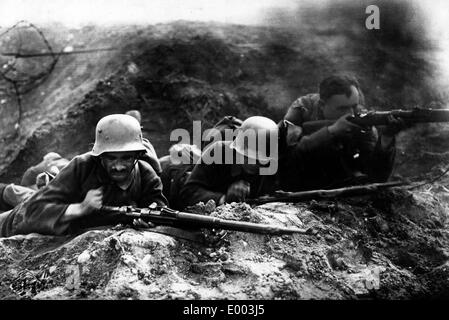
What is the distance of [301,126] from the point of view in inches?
307

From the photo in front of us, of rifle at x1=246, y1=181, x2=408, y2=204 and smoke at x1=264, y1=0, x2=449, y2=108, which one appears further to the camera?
smoke at x1=264, y1=0, x2=449, y2=108

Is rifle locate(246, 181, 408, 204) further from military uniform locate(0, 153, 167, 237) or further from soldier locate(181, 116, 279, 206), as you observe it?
military uniform locate(0, 153, 167, 237)

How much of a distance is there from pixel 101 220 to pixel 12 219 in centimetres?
116

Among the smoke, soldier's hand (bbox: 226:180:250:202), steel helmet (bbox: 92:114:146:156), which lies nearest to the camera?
steel helmet (bbox: 92:114:146:156)

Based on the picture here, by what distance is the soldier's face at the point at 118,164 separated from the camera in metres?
6.11

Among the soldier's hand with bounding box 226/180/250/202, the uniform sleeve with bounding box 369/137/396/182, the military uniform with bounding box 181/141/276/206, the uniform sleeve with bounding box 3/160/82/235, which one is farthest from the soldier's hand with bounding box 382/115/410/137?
the uniform sleeve with bounding box 3/160/82/235

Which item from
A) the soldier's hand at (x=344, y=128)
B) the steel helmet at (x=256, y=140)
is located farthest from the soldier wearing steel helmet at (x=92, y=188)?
the soldier's hand at (x=344, y=128)

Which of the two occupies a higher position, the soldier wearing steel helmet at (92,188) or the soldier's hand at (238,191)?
the soldier wearing steel helmet at (92,188)

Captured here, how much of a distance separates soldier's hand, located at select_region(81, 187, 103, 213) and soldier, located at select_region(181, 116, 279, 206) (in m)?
1.25

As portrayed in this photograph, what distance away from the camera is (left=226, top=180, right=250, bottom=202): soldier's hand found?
6.73 m

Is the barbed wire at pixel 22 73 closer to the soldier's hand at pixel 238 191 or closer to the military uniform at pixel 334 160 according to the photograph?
the soldier's hand at pixel 238 191

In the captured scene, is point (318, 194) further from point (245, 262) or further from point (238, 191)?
point (245, 262)

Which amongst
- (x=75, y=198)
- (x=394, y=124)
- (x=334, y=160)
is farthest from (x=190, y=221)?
(x=394, y=124)
